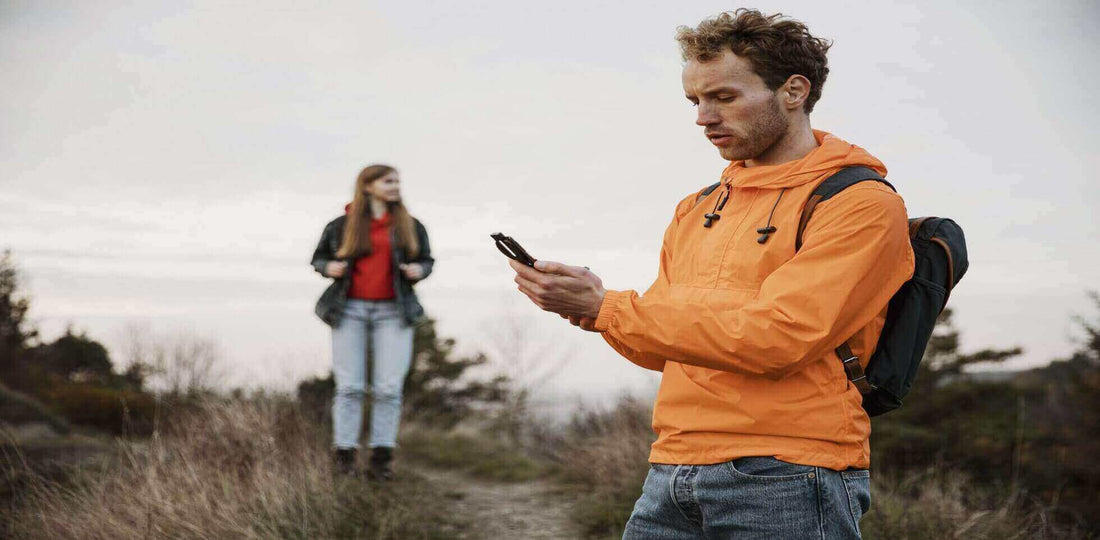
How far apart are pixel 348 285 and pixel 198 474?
1.64m

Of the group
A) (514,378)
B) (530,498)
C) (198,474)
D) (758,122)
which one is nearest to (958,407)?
(530,498)

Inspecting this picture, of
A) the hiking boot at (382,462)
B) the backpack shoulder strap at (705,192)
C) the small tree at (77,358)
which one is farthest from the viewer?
the small tree at (77,358)

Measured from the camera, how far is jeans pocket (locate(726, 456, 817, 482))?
1.95 meters

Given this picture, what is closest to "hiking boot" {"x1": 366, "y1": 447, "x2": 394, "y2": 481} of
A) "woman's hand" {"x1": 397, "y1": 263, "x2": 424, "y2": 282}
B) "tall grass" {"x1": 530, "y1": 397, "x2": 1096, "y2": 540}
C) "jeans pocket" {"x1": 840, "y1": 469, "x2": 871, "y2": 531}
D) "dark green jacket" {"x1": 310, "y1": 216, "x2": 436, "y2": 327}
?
"dark green jacket" {"x1": 310, "y1": 216, "x2": 436, "y2": 327}

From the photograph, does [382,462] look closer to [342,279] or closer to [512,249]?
[342,279]

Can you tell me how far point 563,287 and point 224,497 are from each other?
3.45 metres

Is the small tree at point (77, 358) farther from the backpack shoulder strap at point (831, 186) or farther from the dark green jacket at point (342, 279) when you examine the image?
the backpack shoulder strap at point (831, 186)

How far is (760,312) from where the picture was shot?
1.86m

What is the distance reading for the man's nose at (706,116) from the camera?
2201 mm

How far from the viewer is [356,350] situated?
6.21 metres

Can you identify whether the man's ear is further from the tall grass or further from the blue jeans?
the tall grass

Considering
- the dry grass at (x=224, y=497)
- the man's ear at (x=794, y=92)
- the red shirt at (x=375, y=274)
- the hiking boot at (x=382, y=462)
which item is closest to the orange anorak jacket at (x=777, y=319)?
the man's ear at (x=794, y=92)

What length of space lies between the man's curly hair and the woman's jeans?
14.1 ft

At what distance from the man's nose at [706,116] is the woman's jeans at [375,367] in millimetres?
4253
